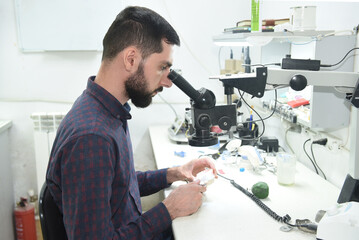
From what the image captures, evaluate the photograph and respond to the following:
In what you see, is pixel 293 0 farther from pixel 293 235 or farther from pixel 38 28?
pixel 38 28

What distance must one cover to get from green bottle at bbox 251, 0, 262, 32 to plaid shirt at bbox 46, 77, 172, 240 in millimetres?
897

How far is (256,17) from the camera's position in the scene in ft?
5.56

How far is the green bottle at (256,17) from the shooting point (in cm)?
168

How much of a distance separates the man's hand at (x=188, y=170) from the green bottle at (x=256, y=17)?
723 millimetres

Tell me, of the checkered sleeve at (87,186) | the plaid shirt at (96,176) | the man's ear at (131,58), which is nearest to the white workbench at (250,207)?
the plaid shirt at (96,176)

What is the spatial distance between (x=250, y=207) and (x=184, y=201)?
0.24 m

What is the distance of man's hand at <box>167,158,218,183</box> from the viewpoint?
141 centimetres

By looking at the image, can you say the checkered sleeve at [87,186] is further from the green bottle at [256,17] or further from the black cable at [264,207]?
the green bottle at [256,17]

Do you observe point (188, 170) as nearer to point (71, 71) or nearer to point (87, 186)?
point (87, 186)

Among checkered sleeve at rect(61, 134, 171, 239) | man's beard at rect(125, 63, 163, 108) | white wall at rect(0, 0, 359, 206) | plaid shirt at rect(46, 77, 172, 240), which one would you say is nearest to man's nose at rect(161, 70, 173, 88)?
man's beard at rect(125, 63, 163, 108)

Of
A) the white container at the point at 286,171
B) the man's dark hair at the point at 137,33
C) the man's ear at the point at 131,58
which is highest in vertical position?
the man's dark hair at the point at 137,33

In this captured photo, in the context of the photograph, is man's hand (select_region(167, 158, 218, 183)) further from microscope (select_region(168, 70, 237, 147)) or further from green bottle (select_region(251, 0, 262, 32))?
green bottle (select_region(251, 0, 262, 32))

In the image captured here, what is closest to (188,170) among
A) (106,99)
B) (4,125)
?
(106,99)

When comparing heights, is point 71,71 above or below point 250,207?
above
